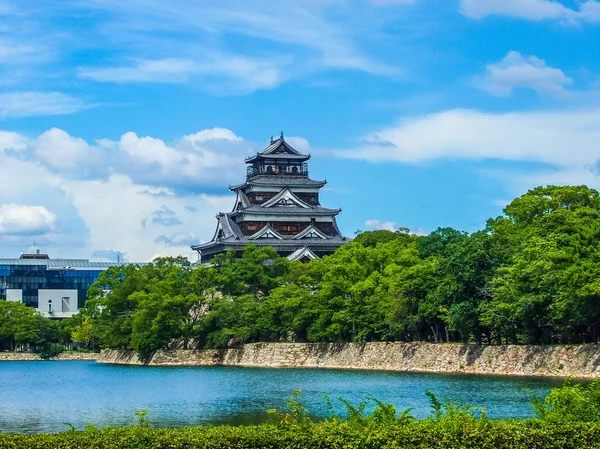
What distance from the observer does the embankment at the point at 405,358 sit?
39531 mm

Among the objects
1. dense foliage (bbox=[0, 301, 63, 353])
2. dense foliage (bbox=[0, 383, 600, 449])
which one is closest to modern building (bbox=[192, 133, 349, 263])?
dense foliage (bbox=[0, 301, 63, 353])

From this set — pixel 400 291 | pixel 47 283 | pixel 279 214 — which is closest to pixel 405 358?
pixel 400 291

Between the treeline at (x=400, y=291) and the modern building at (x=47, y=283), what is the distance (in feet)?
105

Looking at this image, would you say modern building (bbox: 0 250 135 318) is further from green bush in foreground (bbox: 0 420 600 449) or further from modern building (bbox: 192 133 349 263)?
green bush in foreground (bbox: 0 420 600 449)

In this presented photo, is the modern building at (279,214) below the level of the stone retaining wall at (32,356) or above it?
above

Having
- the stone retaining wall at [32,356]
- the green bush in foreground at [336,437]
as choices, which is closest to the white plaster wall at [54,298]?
the stone retaining wall at [32,356]

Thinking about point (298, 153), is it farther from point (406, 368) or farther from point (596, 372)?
A: point (596, 372)

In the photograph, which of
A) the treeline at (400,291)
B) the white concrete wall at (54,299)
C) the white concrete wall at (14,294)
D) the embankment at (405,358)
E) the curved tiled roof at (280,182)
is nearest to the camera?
the embankment at (405,358)

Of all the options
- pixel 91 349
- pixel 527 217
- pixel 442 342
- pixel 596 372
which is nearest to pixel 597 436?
pixel 596 372

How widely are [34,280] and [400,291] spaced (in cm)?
7156

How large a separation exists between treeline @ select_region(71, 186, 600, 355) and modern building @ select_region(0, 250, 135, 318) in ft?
105

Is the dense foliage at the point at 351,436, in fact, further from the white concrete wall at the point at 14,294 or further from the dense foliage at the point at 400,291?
the white concrete wall at the point at 14,294

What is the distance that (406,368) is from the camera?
4941cm

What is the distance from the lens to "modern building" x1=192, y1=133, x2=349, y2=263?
8781 centimetres
